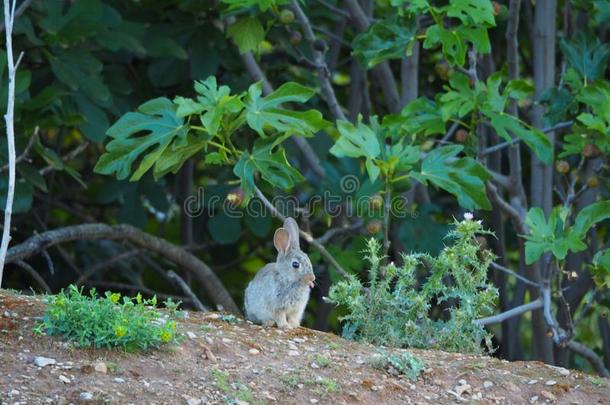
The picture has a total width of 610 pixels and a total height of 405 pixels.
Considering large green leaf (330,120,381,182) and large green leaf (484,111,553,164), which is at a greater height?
large green leaf (484,111,553,164)

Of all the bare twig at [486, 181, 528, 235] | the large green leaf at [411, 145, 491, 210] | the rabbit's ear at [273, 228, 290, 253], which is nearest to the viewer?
the large green leaf at [411, 145, 491, 210]

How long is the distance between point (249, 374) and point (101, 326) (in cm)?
71

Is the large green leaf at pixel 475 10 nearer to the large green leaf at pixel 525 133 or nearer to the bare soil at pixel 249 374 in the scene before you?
the large green leaf at pixel 525 133

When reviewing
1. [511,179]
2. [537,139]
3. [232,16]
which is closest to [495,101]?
[537,139]

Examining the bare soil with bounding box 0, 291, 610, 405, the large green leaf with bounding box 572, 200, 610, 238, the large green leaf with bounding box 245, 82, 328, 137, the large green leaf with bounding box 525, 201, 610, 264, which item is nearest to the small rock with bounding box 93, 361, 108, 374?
the bare soil with bounding box 0, 291, 610, 405

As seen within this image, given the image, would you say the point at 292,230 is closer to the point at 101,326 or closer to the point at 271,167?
the point at 271,167

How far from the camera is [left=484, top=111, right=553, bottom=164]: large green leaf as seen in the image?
278 inches

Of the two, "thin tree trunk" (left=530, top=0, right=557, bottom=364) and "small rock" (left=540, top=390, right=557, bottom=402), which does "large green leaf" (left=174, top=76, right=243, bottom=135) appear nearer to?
"small rock" (left=540, top=390, right=557, bottom=402)

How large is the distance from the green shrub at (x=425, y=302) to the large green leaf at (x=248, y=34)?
2158 millimetres

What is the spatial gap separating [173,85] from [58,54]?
132cm

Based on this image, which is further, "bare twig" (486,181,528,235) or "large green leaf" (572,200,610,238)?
"bare twig" (486,181,528,235)

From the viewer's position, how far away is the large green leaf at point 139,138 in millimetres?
6336

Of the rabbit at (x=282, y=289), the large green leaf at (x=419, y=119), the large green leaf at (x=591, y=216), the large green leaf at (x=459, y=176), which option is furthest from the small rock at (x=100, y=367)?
the large green leaf at (x=591, y=216)

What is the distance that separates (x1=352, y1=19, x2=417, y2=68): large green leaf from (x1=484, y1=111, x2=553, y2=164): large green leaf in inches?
28.1
